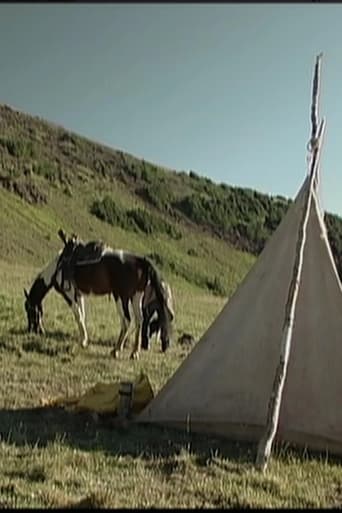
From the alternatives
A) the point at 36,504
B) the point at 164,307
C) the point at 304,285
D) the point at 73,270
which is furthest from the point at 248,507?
the point at 73,270

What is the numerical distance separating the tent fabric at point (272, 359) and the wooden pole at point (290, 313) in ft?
0.65

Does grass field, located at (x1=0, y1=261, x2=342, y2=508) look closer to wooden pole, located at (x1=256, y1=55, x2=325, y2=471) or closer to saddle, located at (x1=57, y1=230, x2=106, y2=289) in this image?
wooden pole, located at (x1=256, y1=55, x2=325, y2=471)

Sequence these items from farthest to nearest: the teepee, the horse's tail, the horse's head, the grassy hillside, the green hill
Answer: the green hill < the horse's head < the horse's tail < the teepee < the grassy hillside

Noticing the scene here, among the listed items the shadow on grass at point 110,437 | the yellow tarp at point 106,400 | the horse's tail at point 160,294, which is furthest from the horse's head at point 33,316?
the shadow on grass at point 110,437

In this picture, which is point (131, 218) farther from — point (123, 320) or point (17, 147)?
point (123, 320)

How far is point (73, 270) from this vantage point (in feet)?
41.8

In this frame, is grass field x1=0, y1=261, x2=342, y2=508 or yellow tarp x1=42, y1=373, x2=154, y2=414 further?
yellow tarp x1=42, y1=373, x2=154, y2=414

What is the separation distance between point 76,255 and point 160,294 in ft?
6.13

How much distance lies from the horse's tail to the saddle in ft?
3.20

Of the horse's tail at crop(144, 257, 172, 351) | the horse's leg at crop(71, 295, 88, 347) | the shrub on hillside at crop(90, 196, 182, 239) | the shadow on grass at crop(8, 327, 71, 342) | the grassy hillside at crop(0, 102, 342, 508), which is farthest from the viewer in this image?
the shrub on hillside at crop(90, 196, 182, 239)

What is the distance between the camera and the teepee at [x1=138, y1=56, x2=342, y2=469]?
23.0 feet

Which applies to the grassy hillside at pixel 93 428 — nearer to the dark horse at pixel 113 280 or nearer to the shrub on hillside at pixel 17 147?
the dark horse at pixel 113 280

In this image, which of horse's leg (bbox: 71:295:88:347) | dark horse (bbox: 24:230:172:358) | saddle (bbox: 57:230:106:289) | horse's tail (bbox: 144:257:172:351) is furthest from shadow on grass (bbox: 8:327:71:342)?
horse's tail (bbox: 144:257:172:351)

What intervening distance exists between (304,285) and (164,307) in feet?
16.5
